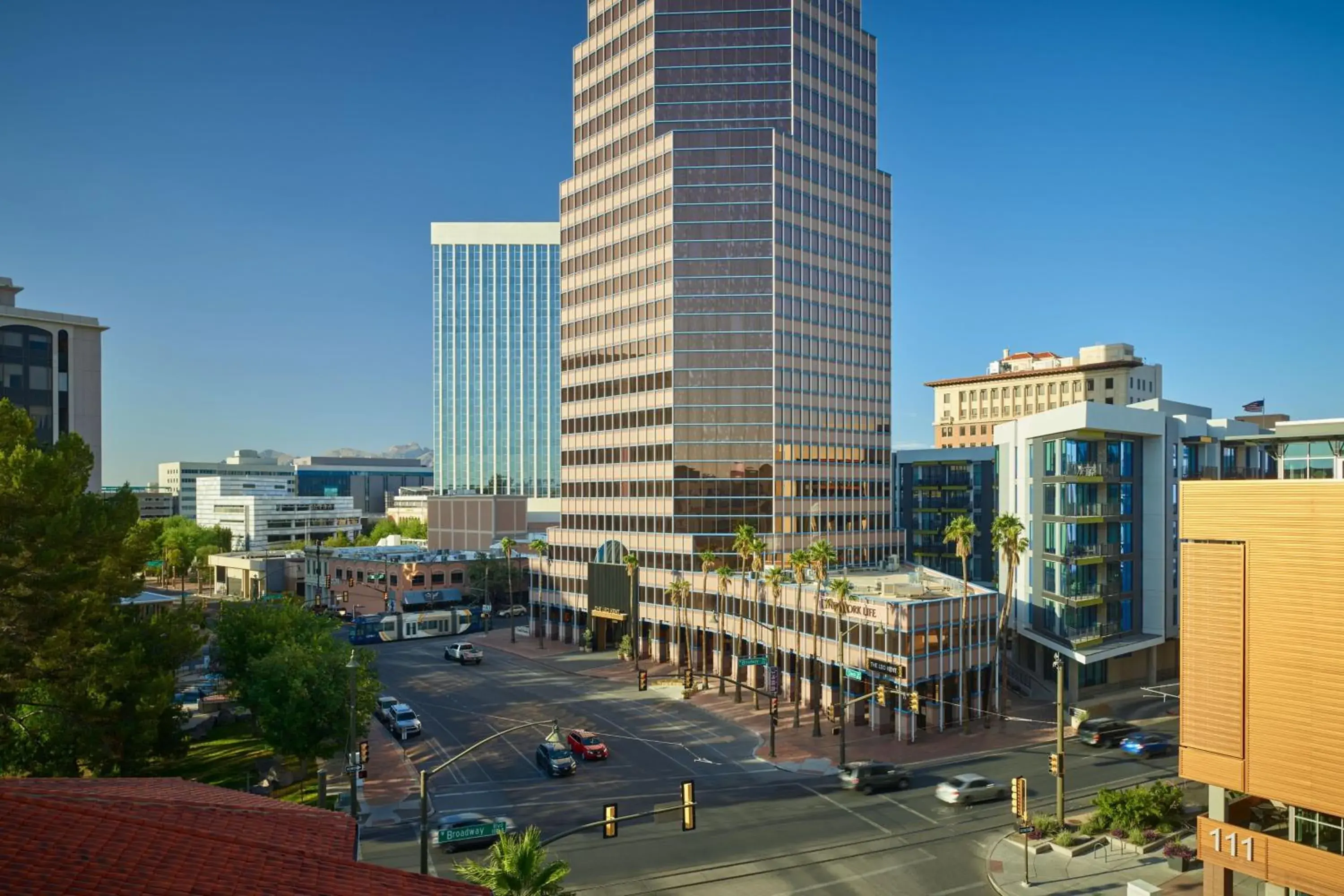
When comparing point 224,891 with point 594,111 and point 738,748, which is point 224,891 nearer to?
point 738,748

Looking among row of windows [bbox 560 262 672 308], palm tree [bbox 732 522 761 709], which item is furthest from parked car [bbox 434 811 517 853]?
row of windows [bbox 560 262 672 308]

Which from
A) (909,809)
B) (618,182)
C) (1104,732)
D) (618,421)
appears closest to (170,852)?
(909,809)

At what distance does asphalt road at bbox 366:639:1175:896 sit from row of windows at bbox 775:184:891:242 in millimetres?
53597

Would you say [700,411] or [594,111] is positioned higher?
[594,111]

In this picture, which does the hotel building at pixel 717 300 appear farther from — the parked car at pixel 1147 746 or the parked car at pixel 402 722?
the parked car at pixel 1147 746

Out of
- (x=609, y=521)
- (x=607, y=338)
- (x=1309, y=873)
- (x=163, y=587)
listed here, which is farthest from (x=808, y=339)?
(x=163, y=587)

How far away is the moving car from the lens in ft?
204

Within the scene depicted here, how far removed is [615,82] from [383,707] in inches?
2872

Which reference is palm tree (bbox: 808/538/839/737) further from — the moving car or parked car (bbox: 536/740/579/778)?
the moving car

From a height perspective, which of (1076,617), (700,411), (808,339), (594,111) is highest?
(594,111)

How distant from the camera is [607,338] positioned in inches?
3809

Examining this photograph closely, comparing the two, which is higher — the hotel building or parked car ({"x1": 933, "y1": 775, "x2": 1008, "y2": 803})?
the hotel building

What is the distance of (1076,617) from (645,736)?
3565 cm

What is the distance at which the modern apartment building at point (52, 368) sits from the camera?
71.6 m
